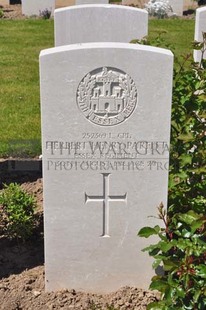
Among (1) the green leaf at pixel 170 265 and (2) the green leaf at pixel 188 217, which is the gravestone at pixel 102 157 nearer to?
(2) the green leaf at pixel 188 217

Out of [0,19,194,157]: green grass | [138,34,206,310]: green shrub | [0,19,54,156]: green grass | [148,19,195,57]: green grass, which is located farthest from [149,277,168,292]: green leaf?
[148,19,195,57]: green grass

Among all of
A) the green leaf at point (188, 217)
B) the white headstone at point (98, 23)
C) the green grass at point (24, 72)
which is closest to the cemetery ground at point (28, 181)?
the green grass at point (24, 72)

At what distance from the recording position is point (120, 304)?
150 inches

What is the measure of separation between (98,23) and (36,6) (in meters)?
8.83

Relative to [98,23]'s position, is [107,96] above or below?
below

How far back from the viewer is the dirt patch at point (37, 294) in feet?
12.5

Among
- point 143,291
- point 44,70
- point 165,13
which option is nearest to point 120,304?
point 143,291

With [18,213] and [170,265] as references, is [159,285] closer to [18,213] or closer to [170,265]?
[170,265]

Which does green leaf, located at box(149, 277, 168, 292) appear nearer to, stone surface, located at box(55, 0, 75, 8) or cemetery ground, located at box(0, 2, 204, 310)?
cemetery ground, located at box(0, 2, 204, 310)

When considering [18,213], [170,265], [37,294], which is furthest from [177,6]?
[170,265]

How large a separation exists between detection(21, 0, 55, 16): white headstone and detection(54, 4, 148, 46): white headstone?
868cm

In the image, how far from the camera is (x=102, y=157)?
12.0ft

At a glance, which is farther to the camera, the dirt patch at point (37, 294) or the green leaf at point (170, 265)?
the dirt patch at point (37, 294)

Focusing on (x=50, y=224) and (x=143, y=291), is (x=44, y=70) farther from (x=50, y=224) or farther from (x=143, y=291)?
(x=143, y=291)
